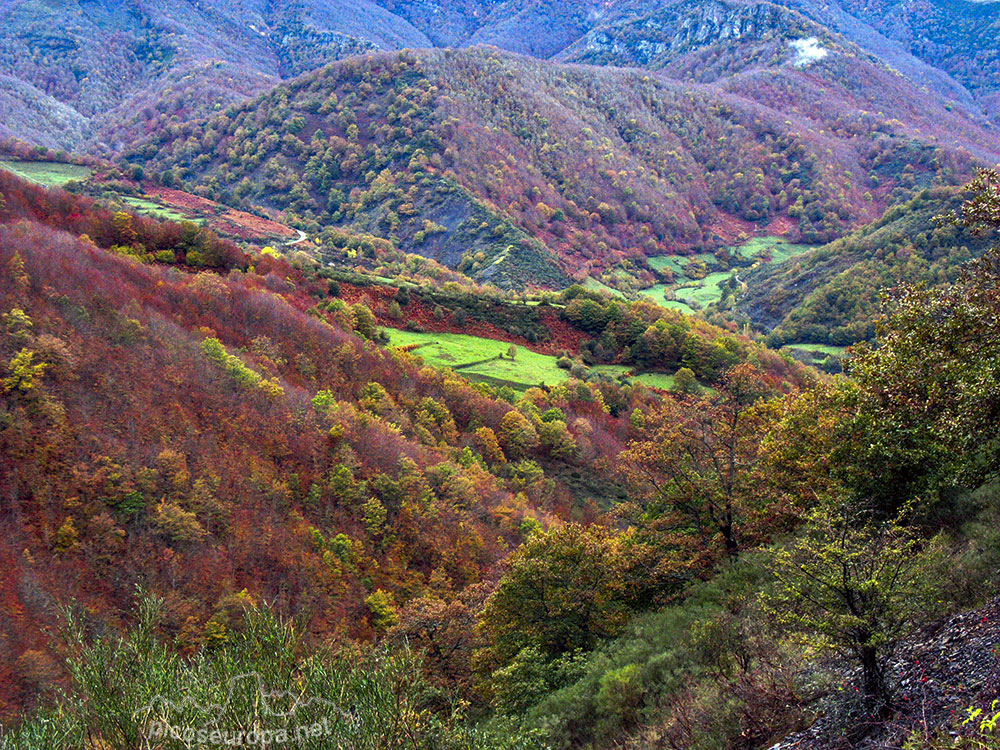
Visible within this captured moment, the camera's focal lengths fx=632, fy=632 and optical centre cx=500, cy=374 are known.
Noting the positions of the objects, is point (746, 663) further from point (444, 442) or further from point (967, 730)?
point (444, 442)

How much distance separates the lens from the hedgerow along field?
2194 inches

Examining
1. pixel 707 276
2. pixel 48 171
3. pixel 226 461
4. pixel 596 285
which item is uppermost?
pixel 226 461

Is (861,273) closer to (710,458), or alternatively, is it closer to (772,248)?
(772,248)

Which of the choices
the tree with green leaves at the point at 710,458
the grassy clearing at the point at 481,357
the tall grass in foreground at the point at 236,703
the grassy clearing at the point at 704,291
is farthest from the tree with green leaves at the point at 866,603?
the grassy clearing at the point at 704,291

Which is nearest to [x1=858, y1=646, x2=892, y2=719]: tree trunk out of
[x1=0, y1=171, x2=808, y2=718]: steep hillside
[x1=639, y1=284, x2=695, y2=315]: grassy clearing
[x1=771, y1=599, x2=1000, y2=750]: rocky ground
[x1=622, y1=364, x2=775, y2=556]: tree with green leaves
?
[x1=771, y1=599, x2=1000, y2=750]: rocky ground

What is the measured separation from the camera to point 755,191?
6890 inches

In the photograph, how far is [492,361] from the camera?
5928 cm

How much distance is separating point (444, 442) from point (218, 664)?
31364mm

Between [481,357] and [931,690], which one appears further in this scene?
[481,357]

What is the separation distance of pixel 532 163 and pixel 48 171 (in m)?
95.3

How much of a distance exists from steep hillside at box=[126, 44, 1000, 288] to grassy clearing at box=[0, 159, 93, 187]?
27635 millimetres

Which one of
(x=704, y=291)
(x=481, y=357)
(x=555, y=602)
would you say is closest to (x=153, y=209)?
(x=481, y=357)

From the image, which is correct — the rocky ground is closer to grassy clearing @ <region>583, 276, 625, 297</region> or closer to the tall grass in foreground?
the tall grass in foreground

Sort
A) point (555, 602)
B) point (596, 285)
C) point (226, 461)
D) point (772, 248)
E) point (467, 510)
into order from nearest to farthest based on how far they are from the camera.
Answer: point (555, 602), point (226, 461), point (467, 510), point (596, 285), point (772, 248)
